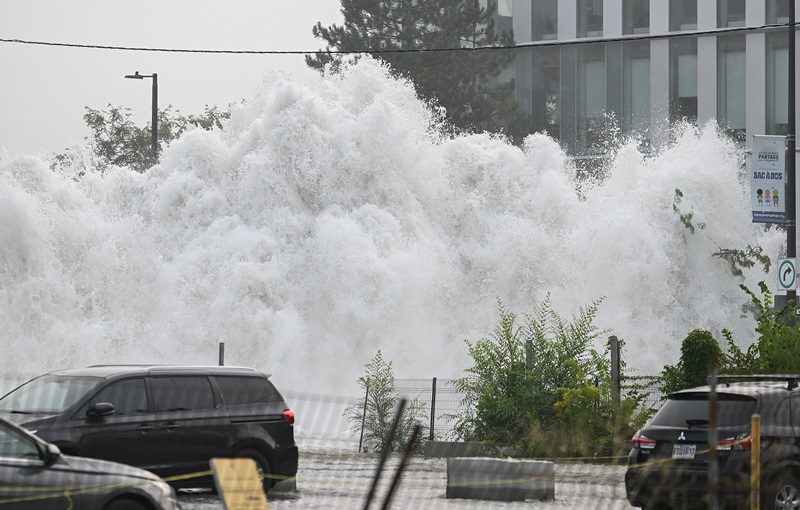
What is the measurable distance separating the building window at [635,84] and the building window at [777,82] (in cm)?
493

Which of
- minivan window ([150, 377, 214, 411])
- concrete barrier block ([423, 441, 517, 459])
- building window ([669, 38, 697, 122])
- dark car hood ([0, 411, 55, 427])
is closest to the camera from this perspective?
dark car hood ([0, 411, 55, 427])

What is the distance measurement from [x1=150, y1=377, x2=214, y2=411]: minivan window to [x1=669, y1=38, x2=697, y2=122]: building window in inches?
1731

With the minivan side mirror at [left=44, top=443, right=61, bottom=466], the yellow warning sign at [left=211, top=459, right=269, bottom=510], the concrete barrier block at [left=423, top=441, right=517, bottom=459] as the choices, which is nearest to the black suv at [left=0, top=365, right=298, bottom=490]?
the minivan side mirror at [left=44, top=443, right=61, bottom=466]

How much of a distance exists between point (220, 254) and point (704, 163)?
42.9ft

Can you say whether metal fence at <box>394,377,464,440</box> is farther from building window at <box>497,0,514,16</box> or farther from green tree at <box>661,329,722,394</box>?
building window at <box>497,0,514,16</box>

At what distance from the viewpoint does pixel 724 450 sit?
12.2 metres

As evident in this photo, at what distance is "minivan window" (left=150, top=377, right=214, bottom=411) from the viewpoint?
1490 cm

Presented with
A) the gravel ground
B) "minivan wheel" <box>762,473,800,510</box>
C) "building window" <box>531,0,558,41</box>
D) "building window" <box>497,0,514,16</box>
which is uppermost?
"building window" <box>497,0,514,16</box>

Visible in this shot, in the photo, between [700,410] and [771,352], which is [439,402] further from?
[700,410]

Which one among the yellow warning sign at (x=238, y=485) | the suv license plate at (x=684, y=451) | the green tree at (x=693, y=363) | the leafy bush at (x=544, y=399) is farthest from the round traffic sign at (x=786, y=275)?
the yellow warning sign at (x=238, y=485)

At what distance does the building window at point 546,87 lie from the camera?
59.9 meters

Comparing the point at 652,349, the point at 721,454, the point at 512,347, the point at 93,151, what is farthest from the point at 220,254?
the point at 93,151

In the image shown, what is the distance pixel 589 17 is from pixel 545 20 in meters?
1.95

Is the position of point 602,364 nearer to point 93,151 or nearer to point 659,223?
point 659,223
